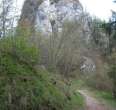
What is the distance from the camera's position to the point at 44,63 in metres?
18.7

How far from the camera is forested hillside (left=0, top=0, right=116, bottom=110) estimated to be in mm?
10633

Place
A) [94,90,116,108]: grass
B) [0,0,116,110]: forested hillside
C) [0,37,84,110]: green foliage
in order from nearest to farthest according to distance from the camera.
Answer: [0,37,84,110]: green foliage, [0,0,116,110]: forested hillside, [94,90,116,108]: grass

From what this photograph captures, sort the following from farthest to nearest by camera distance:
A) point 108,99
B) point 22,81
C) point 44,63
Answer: point 108,99, point 44,63, point 22,81

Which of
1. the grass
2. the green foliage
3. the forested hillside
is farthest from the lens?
the grass

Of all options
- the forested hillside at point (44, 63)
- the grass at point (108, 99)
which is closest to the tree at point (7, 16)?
the forested hillside at point (44, 63)

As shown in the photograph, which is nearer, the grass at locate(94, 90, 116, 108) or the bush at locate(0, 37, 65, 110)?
the bush at locate(0, 37, 65, 110)

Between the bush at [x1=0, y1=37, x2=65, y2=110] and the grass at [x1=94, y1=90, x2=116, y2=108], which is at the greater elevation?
the bush at [x1=0, y1=37, x2=65, y2=110]

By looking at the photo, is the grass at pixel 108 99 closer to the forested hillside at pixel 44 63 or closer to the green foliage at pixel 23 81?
the forested hillside at pixel 44 63

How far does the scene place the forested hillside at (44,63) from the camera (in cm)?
1063

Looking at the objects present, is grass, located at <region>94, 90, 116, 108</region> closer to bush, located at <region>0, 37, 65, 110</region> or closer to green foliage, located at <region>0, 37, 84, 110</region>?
green foliage, located at <region>0, 37, 84, 110</region>

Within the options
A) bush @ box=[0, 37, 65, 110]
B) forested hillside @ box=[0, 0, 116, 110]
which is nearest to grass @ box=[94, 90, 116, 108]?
forested hillside @ box=[0, 0, 116, 110]

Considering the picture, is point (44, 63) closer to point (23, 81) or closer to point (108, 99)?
point (108, 99)

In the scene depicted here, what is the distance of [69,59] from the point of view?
2480 cm

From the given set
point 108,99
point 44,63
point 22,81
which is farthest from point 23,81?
point 108,99
